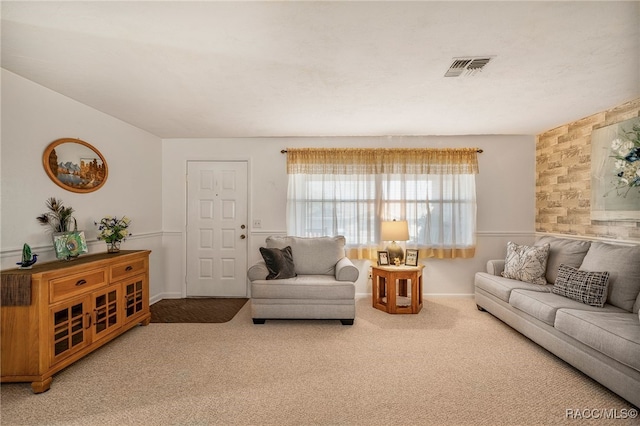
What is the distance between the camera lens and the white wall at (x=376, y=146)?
466 cm

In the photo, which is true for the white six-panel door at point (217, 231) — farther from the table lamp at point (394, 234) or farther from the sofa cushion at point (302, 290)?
the table lamp at point (394, 234)

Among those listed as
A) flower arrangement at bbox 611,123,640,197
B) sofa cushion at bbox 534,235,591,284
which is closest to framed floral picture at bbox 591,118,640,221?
flower arrangement at bbox 611,123,640,197

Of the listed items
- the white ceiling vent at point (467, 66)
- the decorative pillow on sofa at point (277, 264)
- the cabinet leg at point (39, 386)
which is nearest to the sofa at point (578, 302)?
Answer: the white ceiling vent at point (467, 66)

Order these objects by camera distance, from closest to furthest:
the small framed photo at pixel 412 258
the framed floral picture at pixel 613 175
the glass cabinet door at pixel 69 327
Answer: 1. the glass cabinet door at pixel 69 327
2. the framed floral picture at pixel 613 175
3. the small framed photo at pixel 412 258

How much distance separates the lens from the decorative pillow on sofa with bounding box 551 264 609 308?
2736mm

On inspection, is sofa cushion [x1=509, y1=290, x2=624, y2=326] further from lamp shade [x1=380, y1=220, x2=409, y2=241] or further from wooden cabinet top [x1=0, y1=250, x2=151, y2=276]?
wooden cabinet top [x1=0, y1=250, x2=151, y2=276]

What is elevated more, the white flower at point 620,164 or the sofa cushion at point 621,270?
the white flower at point 620,164

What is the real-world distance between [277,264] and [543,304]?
2.73 meters

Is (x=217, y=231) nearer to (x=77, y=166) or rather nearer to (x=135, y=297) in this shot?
(x=135, y=297)

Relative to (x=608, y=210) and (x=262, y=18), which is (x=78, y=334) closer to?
(x=262, y=18)

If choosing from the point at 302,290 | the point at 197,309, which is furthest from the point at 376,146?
the point at 197,309

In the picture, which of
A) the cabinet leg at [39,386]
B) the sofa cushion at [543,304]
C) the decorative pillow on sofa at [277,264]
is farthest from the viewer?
the decorative pillow on sofa at [277,264]

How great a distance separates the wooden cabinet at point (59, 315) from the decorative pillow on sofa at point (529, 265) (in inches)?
173

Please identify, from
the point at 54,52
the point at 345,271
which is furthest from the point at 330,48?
the point at 345,271
